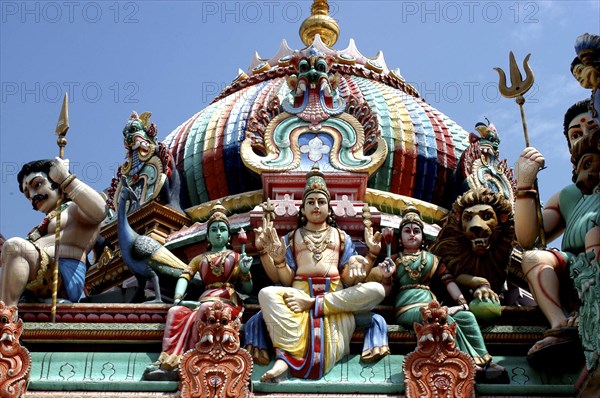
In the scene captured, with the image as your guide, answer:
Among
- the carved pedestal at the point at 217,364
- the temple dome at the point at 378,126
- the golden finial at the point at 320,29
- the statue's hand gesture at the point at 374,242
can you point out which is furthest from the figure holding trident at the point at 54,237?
the golden finial at the point at 320,29

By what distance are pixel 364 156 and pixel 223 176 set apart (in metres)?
4.22

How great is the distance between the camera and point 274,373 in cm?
1850

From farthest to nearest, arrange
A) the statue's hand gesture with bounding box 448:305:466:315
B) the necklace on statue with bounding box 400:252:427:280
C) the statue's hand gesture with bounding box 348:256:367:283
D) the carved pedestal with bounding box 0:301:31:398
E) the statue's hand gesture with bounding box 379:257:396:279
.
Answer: the necklace on statue with bounding box 400:252:427:280
the statue's hand gesture with bounding box 379:257:396:279
the statue's hand gesture with bounding box 348:256:367:283
the statue's hand gesture with bounding box 448:305:466:315
the carved pedestal with bounding box 0:301:31:398

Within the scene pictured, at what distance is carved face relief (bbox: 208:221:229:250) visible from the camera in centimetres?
2053

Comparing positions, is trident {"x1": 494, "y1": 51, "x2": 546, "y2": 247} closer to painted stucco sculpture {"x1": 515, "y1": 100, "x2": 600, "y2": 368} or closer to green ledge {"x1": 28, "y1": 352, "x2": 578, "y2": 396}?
painted stucco sculpture {"x1": 515, "y1": 100, "x2": 600, "y2": 368}

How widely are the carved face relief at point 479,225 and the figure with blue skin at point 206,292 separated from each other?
2880mm

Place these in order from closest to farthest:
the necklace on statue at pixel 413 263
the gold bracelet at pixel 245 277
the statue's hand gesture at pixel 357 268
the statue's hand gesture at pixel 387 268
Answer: the statue's hand gesture at pixel 357 268
the statue's hand gesture at pixel 387 268
the necklace on statue at pixel 413 263
the gold bracelet at pixel 245 277

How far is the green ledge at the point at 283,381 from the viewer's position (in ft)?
60.6

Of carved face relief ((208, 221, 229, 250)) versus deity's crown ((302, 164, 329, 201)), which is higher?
deity's crown ((302, 164, 329, 201))

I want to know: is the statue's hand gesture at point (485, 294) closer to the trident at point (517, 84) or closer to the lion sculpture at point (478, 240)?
the lion sculpture at point (478, 240)

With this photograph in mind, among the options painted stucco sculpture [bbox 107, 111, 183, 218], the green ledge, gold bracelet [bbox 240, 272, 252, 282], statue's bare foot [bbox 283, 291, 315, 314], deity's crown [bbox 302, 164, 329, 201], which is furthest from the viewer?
painted stucco sculpture [bbox 107, 111, 183, 218]

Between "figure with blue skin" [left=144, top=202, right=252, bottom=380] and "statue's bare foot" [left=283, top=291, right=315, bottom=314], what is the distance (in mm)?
588

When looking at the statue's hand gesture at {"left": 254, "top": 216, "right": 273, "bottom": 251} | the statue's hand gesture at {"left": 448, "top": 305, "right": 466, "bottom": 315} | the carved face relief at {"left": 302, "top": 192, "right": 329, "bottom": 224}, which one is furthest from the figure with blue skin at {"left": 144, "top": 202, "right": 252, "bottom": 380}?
the statue's hand gesture at {"left": 448, "top": 305, "right": 466, "bottom": 315}

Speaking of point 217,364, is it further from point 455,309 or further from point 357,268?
point 455,309
